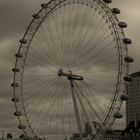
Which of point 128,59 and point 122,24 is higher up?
point 122,24

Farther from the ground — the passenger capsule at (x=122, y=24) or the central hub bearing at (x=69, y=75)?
the passenger capsule at (x=122, y=24)

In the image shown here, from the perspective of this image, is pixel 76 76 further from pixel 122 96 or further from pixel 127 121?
pixel 127 121

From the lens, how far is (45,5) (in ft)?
194

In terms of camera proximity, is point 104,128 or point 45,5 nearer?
point 104,128

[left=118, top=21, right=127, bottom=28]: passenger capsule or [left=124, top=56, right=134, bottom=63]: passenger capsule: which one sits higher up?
[left=118, top=21, right=127, bottom=28]: passenger capsule

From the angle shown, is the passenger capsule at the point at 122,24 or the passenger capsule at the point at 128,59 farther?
the passenger capsule at the point at 122,24

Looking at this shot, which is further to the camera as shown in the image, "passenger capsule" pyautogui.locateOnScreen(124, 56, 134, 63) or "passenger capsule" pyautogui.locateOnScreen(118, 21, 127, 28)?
"passenger capsule" pyautogui.locateOnScreen(118, 21, 127, 28)

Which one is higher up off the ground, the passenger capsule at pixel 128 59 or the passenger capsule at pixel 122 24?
the passenger capsule at pixel 122 24

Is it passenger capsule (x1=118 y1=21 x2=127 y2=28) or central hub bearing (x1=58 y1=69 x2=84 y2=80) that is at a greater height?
passenger capsule (x1=118 y1=21 x2=127 y2=28)

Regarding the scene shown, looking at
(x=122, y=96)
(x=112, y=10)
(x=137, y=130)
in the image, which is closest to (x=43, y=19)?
(x=112, y=10)

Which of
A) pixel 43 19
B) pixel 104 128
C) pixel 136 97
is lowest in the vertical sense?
pixel 104 128

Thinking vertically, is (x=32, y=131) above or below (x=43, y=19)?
below

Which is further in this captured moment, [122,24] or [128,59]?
[122,24]

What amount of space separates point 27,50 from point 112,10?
1199 centimetres
